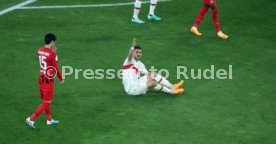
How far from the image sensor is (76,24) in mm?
17625

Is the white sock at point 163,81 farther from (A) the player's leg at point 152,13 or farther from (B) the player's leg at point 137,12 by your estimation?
(A) the player's leg at point 152,13

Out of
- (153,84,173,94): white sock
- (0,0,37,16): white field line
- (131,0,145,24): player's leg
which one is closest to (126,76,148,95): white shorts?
(153,84,173,94): white sock

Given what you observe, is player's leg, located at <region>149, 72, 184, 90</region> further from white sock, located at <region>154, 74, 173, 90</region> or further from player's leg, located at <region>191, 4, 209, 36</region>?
player's leg, located at <region>191, 4, 209, 36</region>

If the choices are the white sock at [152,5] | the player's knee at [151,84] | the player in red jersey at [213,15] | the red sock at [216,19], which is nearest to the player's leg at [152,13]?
the white sock at [152,5]

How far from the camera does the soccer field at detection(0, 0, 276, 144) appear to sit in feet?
40.3

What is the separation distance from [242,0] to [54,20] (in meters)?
6.48

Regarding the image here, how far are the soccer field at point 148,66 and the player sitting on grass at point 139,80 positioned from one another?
191 millimetres

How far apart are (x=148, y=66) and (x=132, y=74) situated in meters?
1.50

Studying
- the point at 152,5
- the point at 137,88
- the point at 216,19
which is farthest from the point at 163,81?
the point at 152,5

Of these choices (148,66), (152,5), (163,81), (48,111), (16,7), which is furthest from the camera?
(16,7)

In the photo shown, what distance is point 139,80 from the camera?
13898 millimetres

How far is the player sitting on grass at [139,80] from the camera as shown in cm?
1371

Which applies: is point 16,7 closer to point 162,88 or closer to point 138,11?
point 138,11

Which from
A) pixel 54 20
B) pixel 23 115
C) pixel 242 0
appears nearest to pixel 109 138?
pixel 23 115
